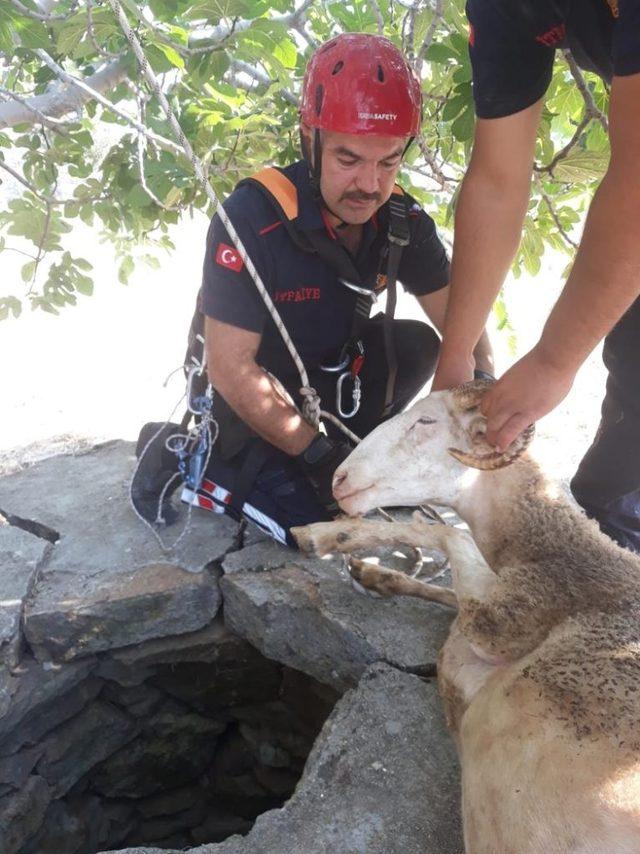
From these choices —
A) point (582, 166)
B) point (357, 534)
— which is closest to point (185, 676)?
point (357, 534)

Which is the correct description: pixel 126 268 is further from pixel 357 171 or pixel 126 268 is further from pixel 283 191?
pixel 357 171

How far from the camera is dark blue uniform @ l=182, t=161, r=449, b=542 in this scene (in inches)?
116

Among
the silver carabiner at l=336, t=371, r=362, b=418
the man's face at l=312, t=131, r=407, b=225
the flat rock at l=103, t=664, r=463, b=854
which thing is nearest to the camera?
the flat rock at l=103, t=664, r=463, b=854

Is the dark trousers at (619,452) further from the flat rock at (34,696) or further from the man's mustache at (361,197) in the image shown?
the flat rock at (34,696)

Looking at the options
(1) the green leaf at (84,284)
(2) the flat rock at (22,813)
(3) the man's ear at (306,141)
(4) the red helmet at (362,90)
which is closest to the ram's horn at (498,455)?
(4) the red helmet at (362,90)

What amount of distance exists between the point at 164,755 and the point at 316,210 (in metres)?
2.58

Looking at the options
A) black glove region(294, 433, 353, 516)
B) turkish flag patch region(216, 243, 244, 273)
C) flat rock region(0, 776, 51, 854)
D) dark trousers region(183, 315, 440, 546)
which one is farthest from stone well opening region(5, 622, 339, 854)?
turkish flag patch region(216, 243, 244, 273)

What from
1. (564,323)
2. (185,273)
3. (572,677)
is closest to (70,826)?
(572,677)

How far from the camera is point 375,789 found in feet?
6.97

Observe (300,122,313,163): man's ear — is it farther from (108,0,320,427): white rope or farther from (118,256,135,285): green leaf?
(118,256,135,285): green leaf

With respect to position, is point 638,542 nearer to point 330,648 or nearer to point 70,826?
point 330,648

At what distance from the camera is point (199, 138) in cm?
312

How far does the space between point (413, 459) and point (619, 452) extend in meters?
1.09

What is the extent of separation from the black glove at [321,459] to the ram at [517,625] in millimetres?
280
